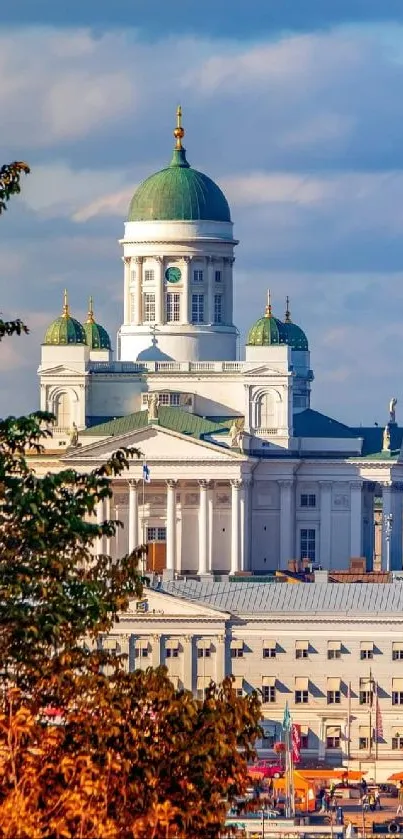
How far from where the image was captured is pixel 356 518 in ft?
622

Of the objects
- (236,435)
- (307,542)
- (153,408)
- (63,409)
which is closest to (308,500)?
(307,542)

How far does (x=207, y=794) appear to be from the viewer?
5838cm

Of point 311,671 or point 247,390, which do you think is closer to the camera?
point 311,671

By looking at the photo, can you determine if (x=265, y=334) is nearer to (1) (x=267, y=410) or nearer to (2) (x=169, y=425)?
(1) (x=267, y=410)

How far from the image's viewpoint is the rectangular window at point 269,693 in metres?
133

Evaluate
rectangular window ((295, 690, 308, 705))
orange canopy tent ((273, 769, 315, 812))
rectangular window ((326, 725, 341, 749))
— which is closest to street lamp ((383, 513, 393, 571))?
rectangular window ((295, 690, 308, 705))

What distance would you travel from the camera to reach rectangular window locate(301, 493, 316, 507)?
190m

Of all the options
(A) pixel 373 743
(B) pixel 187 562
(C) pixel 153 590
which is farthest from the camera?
(B) pixel 187 562

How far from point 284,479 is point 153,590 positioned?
5167 cm

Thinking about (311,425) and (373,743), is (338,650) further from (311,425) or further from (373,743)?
(311,425)

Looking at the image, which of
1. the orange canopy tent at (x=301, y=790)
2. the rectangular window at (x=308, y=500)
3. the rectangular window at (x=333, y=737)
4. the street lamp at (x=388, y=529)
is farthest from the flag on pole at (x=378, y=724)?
the rectangular window at (x=308, y=500)

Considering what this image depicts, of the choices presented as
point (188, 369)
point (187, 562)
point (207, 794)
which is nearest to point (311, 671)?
point (187, 562)

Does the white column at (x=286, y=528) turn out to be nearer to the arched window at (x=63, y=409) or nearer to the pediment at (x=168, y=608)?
the arched window at (x=63, y=409)

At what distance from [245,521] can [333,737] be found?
5683 centimetres
